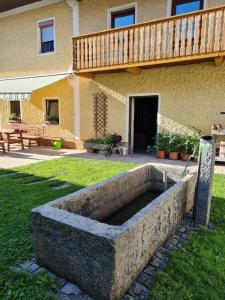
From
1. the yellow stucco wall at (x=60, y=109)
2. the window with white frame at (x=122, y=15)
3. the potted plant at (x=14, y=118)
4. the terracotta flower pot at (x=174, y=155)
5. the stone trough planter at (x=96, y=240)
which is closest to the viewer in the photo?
the stone trough planter at (x=96, y=240)

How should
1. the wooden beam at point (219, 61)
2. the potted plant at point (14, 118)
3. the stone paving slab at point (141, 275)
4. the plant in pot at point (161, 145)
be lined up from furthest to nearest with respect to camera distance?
the potted plant at point (14, 118), the plant in pot at point (161, 145), the wooden beam at point (219, 61), the stone paving slab at point (141, 275)

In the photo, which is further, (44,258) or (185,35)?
(185,35)

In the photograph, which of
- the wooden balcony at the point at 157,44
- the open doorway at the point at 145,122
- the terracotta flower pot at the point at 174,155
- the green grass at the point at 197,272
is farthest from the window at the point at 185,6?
the green grass at the point at 197,272

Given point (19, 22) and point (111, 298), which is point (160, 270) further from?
point (19, 22)

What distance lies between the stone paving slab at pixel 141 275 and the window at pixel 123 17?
973 cm

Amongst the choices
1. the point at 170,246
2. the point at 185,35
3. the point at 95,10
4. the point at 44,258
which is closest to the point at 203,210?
the point at 170,246

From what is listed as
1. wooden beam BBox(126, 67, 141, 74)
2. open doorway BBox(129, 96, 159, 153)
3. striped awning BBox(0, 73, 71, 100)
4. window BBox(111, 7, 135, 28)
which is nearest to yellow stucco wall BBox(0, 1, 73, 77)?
striped awning BBox(0, 73, 71, 100)

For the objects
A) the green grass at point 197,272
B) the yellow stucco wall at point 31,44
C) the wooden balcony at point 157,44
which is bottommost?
the green grass at point 197,272

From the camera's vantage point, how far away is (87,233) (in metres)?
2.19

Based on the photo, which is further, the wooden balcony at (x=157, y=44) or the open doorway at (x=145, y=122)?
the open doorway at (x=145, y=122)

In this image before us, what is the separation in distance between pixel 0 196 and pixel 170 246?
3651mm

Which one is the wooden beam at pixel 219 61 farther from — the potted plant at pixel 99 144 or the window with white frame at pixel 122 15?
the potted plant at pixel 99 144

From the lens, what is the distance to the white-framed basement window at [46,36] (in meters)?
12.2

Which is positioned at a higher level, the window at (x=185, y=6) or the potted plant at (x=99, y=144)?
the window at (x=185, y=6)
